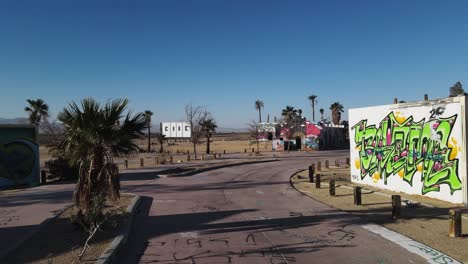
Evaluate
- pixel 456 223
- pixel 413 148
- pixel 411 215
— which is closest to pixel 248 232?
pixel 456 223

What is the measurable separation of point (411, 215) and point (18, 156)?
20686mm

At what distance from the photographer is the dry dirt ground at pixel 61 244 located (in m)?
7.94

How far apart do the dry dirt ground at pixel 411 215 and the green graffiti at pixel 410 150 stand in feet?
3.03

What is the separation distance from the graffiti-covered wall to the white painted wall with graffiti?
18.3 m

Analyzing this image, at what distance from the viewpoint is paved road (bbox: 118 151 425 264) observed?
26.9ft

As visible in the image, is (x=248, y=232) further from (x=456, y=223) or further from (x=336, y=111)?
(x=336, y=111)

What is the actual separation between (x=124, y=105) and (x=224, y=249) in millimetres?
4677

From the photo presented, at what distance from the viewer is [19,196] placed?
18.0m

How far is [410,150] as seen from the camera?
1689cm

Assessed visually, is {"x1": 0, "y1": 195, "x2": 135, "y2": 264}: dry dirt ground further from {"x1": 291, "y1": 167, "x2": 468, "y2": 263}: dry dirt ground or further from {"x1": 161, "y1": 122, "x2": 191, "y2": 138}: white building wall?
{"x1": 161, "y1": 122, "x2": 191, "y2": 138}: white building wall

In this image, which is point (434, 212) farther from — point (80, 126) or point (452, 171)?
point (80, 126)

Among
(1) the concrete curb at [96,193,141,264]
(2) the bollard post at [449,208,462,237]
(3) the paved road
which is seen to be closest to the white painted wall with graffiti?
(3) the paved road

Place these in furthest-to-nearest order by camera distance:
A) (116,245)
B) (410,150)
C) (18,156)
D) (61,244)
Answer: (18,156)
(410,150)
(61,244)
(116,245)

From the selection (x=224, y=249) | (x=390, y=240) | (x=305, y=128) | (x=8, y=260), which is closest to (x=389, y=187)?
(x=390, y=240)
